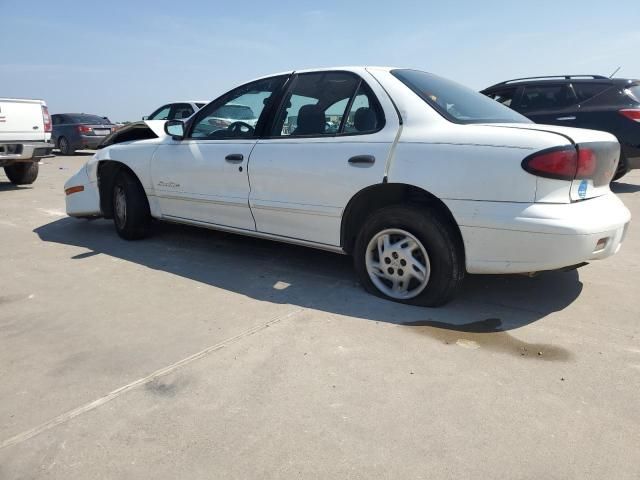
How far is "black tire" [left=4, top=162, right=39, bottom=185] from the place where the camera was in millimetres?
9805

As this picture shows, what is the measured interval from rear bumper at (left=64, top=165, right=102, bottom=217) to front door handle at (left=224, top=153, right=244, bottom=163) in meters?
2.15

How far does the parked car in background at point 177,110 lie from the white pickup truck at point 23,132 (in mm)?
2885

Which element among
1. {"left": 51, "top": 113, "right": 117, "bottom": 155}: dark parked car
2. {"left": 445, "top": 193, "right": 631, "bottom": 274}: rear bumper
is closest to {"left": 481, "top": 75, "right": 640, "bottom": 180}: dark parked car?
{"left": 445, "top": 193, "right": 631, "bottom": 274}: rear bumper

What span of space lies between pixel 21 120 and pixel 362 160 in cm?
806

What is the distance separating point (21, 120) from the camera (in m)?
9.09

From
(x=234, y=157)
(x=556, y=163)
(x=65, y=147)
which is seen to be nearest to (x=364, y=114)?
(x=234, y=157)

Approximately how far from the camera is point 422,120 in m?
3.30

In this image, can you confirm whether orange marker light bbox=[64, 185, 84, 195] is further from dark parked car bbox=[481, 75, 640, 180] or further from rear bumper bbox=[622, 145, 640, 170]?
rear bumper bbox=[622, 145, 640, 170]

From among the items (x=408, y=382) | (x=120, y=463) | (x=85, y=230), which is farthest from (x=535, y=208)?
(x=85, y=230)

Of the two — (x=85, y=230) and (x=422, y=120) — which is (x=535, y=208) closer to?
(x=422, y=120)

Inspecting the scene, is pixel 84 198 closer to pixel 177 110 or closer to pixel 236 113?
pixel 236 113

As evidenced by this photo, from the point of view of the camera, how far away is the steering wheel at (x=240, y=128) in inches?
166

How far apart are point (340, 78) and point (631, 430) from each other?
2834 mm

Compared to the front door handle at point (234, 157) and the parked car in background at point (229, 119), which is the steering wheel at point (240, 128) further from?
the front door handle at point (234, 157)
